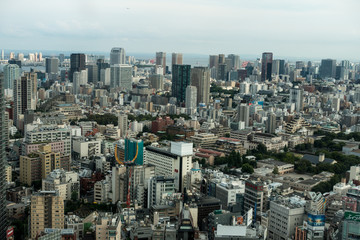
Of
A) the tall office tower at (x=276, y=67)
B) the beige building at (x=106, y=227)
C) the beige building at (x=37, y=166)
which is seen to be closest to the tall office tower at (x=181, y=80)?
the beige building at (x=37, y=166)

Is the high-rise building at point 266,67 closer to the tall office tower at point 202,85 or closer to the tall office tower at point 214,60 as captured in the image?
the tall office tower at point 214,60

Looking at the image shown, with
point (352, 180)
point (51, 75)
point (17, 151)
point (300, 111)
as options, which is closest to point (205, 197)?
point (352, 180)

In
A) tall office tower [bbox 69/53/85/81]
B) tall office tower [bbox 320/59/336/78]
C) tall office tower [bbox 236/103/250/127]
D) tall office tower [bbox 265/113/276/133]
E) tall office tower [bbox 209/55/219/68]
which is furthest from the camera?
tall office tower [bbox 209/55/219/68]

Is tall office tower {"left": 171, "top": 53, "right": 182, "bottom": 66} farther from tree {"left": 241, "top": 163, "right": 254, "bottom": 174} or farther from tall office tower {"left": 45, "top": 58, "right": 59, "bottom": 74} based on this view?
tree {"left": 241, "top": 163, "right": 254, "bottom": 174}

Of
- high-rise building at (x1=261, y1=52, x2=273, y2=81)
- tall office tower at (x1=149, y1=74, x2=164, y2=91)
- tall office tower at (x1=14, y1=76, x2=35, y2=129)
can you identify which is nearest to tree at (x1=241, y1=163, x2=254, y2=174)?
tall office tower at (x1=14, y1=76, x2=35, y2=129)

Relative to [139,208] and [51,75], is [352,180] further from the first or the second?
[51,75]

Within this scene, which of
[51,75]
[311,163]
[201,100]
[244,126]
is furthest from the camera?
A: [51,75]
